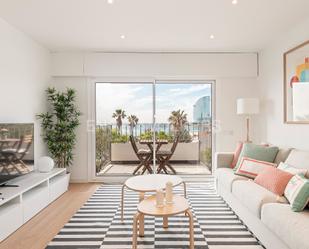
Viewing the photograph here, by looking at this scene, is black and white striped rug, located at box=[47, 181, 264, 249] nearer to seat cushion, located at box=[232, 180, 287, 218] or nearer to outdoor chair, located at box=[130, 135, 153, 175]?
seat cushion, located at box=[232, 180, 287, 218]

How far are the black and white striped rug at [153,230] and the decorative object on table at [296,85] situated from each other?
162cm

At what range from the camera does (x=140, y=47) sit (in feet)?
16.1

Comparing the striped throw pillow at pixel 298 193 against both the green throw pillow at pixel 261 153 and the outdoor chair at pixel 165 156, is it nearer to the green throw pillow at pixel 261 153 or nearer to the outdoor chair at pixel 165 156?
the green throw pillow at pixel 261 153

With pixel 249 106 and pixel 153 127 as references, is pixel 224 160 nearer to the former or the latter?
pixel 249 106

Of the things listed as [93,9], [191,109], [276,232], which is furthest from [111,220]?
[191,109]

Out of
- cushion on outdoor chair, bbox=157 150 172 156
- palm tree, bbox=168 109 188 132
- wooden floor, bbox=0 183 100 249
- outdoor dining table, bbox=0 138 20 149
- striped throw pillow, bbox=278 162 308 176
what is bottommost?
wooden floor, bbox=0 183 100 249

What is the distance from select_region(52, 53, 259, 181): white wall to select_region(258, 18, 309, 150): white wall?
0.37m

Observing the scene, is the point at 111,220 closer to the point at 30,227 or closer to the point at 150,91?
the point at 30,227

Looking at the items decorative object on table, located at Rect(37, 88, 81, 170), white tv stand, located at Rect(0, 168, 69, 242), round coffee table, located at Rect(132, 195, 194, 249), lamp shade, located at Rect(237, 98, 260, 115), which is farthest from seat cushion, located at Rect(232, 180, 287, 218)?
decorative object on table, located at Rect(37, 88, 81, 170)

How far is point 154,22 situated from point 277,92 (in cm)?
234

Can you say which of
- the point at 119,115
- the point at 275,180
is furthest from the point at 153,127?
the point at 275,180

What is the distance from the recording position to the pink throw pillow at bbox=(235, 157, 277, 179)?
11.7 ft

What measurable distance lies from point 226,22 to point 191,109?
2.16 meters

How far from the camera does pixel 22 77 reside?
4.13 meters
